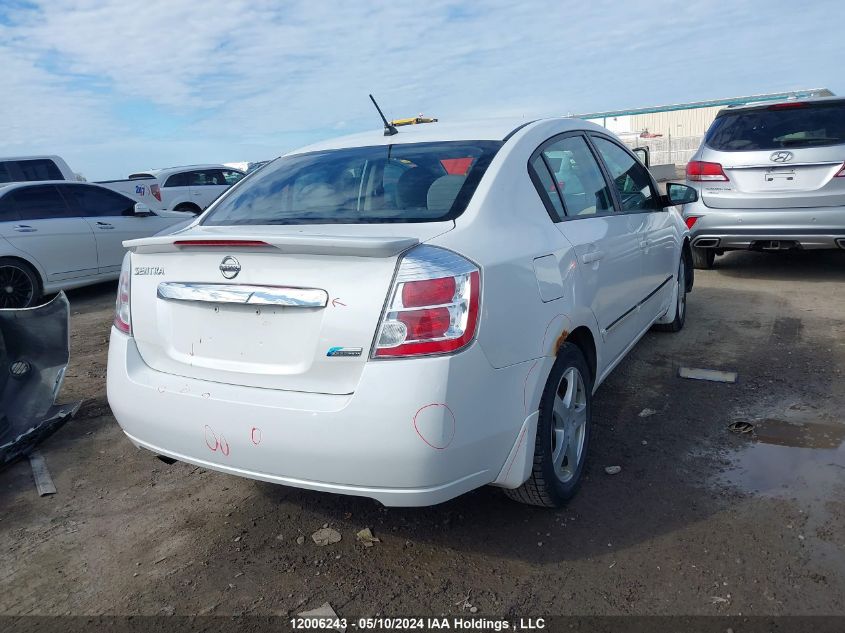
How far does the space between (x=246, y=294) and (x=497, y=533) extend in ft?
4.76

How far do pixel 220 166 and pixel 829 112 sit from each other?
1314cm

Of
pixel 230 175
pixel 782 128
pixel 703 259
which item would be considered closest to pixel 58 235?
pixel 703 259

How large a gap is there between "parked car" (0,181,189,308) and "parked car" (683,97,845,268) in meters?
7.15

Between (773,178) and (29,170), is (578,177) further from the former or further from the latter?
(29,170)

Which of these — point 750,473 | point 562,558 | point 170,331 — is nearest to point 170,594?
A: point 170,331

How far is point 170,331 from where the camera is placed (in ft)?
8.97

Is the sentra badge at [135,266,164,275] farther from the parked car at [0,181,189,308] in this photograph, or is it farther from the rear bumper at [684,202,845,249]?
the parked car at [0,181,189,308]

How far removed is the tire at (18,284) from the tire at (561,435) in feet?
23.8

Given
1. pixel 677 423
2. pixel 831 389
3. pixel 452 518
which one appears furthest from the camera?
pixel 831 389

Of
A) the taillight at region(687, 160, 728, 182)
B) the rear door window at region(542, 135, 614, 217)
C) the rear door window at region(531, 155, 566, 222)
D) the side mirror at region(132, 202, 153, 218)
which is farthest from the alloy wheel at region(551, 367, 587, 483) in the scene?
the side mirror at region(132, 202, 153, 218)

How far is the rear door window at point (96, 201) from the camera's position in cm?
908

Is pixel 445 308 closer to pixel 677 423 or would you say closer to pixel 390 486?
pixel 390 486

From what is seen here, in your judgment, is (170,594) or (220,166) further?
(220,166)

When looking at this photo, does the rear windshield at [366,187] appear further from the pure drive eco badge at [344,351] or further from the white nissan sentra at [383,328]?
the pure drive eco badge at [344,351]
